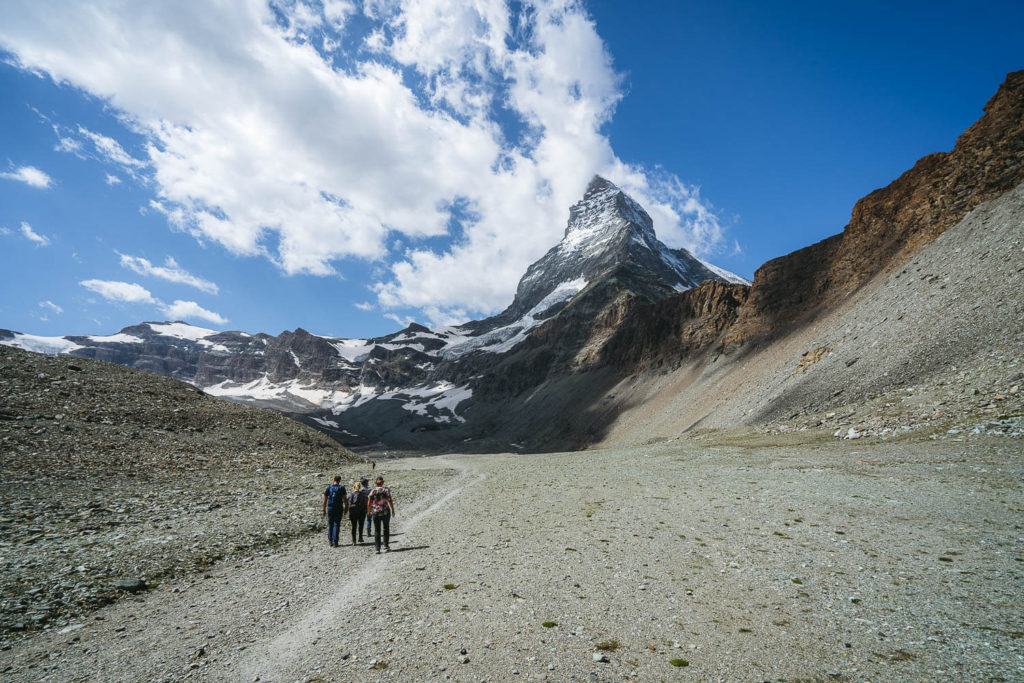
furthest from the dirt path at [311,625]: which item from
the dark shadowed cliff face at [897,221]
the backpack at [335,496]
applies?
the dark shadowed cliff face at [897,221]

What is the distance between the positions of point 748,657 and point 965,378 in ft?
103

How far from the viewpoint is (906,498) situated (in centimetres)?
1491

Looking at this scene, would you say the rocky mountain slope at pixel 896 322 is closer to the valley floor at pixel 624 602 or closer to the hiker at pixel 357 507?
the valley floor at pixel 624 602

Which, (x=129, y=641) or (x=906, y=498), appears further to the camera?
(x=906, y=498)

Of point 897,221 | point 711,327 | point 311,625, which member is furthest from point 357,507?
point 711,327

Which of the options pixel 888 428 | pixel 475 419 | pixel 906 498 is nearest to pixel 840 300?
pixel 888 428

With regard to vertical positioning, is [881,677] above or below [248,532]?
below

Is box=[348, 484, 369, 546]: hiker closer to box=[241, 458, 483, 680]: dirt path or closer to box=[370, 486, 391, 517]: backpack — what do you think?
box=[241, 458, 483, 680]: dirt path

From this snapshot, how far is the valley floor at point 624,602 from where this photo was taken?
648 centimetres

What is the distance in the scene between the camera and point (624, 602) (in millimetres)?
8625

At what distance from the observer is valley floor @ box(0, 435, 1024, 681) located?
Result: 6480 mm

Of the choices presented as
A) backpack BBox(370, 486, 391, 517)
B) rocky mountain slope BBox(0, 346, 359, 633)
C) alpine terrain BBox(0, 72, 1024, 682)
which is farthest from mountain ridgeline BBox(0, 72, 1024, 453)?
rocky mountain slope BBox(0, 346, 359, 633)

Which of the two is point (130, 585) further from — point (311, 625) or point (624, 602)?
point (624, 602)

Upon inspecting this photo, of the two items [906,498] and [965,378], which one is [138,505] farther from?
[965,378]
